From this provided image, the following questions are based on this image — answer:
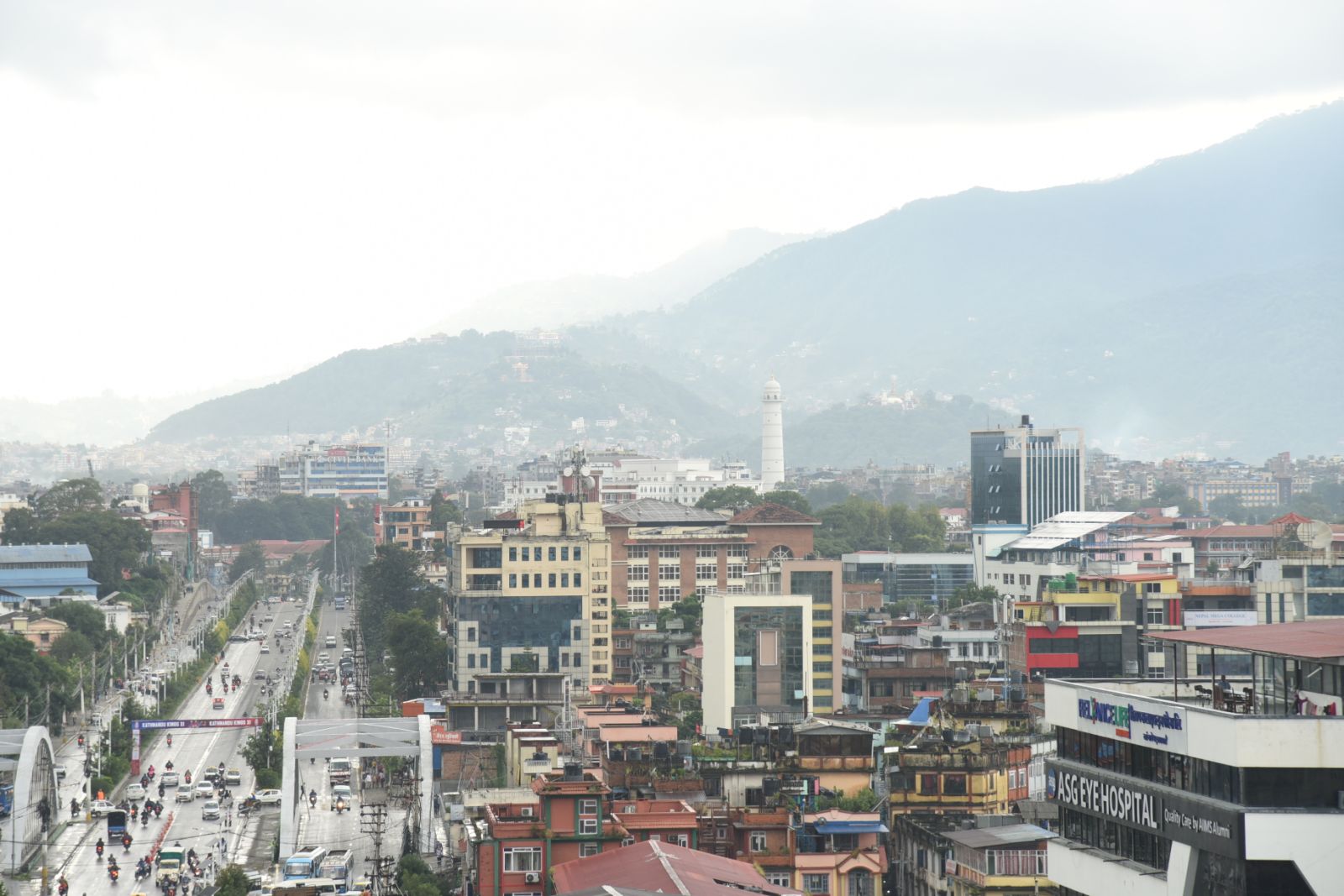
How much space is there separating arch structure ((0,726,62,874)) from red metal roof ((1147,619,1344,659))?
3747 centimetres

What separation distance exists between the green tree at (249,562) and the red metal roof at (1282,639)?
536ft

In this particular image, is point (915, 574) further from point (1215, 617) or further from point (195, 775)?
point (195, 775)

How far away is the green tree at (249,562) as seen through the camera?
18438cm

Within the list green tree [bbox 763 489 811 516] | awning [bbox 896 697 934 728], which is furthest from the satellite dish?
green tree [bbox 763 489 811 516]

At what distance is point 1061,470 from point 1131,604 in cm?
7756

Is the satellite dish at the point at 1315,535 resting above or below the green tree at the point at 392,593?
above

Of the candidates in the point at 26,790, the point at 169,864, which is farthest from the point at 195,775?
the point at 169,864

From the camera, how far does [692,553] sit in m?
112

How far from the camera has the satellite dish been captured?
82.4 metres

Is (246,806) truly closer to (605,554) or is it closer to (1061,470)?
(605,554)

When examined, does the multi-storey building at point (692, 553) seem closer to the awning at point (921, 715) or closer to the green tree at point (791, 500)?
the green tree at point (791, 500)

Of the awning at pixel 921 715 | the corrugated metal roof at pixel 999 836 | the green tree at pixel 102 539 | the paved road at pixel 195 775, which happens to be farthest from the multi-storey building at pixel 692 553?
the corrugated metal roof at pixel 999 836

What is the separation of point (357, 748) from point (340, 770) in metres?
14.5

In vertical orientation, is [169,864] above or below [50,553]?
below
